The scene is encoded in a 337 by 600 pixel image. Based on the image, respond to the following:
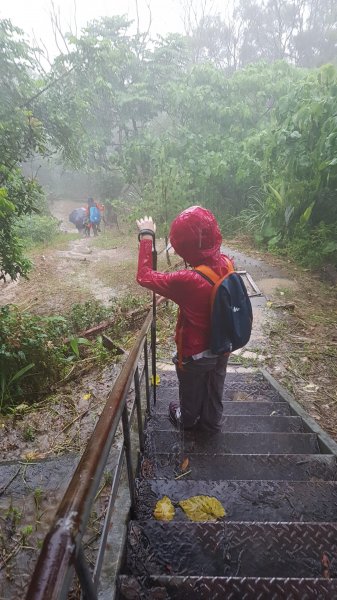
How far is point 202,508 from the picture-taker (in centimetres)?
Answer: 190

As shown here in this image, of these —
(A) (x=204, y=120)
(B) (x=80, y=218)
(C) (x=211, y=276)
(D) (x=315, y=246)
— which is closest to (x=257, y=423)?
(C) (x=211, y=276)

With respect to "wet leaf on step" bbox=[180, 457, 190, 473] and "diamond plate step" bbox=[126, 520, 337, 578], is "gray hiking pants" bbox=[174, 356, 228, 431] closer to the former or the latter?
"wet leaf on step" bbox=[180, 457, 190, 473]

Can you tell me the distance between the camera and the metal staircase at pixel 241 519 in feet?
4.47

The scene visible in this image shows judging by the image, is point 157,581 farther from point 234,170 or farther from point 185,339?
point 234,170

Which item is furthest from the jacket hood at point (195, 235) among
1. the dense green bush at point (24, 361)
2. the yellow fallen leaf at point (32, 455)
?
the dense green bush at point (24, 361)

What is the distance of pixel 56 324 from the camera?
5.38 meters

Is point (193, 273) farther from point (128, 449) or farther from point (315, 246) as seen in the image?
point (315, 246)

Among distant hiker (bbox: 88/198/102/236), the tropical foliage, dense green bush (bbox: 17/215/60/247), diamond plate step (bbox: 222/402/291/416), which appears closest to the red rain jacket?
diamond plate step (bbox: 222/402/291/416)

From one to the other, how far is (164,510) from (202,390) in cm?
85

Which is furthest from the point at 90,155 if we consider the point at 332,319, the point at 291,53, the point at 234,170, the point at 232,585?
the point at 232,585

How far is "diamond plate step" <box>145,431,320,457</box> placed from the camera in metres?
2.60

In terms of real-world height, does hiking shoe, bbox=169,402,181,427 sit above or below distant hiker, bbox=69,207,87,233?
below

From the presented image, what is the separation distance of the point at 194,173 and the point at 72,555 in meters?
13.4

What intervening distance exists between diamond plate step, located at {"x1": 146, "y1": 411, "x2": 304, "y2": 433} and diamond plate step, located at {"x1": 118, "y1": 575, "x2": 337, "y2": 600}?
5.07 ft
